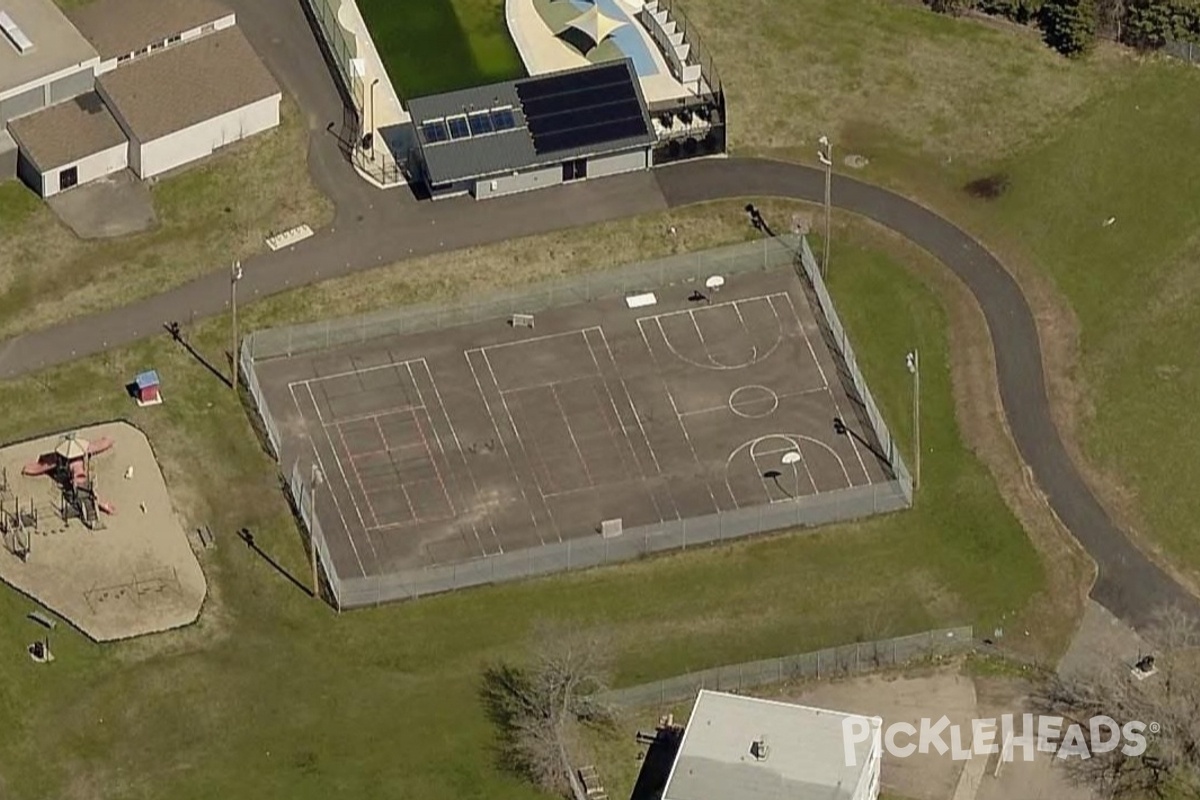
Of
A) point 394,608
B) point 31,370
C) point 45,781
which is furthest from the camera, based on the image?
point 31,370

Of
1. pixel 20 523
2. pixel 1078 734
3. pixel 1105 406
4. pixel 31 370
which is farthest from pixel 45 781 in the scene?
pixel 1105 406

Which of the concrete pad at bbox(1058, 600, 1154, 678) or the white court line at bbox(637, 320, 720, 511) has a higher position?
the white court line at bbox(637, 320, 720, 511)

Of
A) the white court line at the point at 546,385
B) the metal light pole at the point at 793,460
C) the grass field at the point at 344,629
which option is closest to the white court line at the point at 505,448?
→ the white court line at the point at 546,385

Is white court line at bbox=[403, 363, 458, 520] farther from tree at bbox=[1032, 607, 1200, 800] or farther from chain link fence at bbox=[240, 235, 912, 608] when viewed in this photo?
tree at bbox=[1032, 607, 1200, 800]

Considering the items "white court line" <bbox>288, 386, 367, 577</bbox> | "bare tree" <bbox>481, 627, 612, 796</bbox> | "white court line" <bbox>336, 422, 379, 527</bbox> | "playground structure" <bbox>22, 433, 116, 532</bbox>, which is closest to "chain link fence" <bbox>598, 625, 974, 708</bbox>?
"bare tree" <bbox>481, 627, 612, 796</bbox>

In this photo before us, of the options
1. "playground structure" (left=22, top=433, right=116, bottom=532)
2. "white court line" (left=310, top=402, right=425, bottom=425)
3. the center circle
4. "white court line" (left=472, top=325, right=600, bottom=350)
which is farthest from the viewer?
"white court line" (left=472, top=325, right=600, bottom=350)

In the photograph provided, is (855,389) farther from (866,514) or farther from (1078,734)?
(1078,734)

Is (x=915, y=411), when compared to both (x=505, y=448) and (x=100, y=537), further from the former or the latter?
(x=100, y=537)
